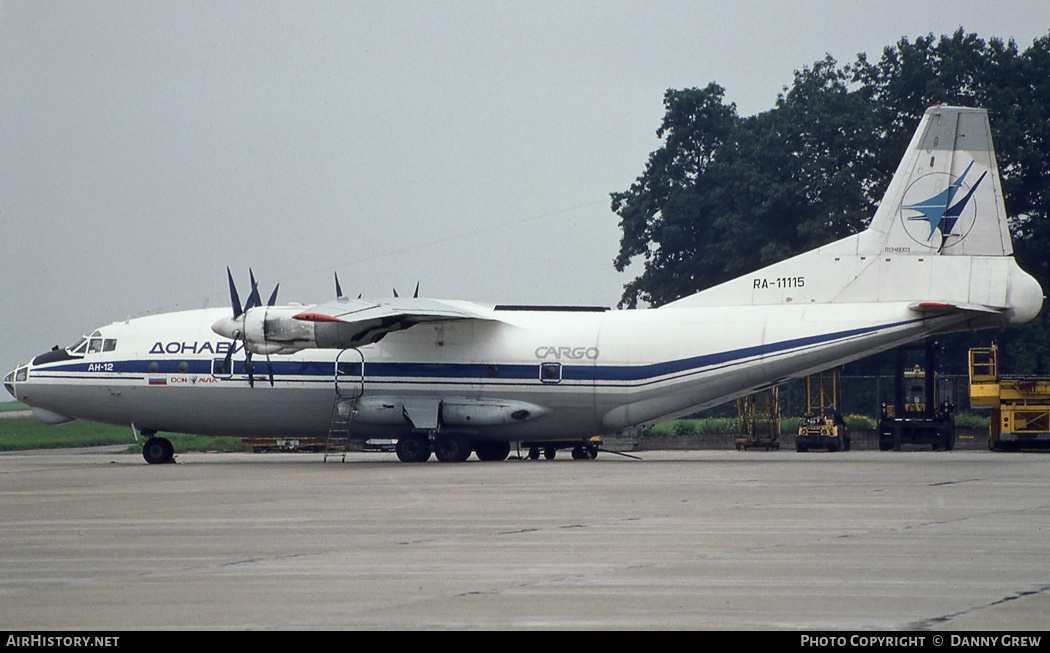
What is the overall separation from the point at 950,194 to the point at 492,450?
14273 millimetres

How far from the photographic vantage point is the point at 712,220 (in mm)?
65875

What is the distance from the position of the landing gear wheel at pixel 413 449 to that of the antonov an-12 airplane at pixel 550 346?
0.07 metres

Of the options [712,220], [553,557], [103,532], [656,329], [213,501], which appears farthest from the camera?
[712,220]

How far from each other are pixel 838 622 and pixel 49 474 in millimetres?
24017

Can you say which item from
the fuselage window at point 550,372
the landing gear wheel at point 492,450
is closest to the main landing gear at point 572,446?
the landing gear wheel at point 492,450

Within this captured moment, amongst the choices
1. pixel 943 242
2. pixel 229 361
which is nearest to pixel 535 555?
pixel 943 242

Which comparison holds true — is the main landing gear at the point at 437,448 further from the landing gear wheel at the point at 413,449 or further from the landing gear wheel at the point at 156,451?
the landing gear wheel at the point at 156,451

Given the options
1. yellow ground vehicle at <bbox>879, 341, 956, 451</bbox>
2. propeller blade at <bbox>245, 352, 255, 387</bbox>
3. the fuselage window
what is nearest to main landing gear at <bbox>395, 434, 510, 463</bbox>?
the fuselage window

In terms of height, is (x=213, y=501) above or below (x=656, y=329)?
below

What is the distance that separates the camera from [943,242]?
2931cm

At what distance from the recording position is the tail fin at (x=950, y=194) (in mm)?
29156

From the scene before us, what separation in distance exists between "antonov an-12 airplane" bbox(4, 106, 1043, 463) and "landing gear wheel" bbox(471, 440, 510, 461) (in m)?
0.06
